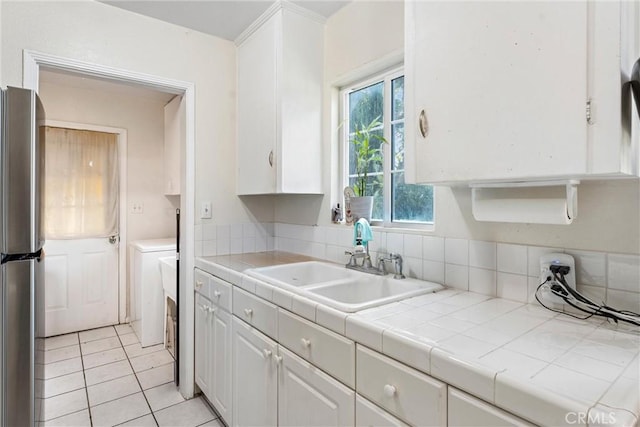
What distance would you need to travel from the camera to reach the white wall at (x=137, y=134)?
332 cm

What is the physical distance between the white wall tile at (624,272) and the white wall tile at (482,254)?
0.36 meters

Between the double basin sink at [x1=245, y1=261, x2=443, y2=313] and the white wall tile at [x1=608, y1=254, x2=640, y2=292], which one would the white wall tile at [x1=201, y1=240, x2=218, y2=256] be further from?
the white wall tile at [x1=608, y1=254, x2=640, y2=292]

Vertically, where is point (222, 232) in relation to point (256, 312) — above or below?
above

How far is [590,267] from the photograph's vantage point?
1.11m

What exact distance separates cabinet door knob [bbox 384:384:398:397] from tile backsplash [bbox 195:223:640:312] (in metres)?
0.67

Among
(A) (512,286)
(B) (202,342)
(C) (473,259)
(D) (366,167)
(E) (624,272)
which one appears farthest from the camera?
(B) (202,342)

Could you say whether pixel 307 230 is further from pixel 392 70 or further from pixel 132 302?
pixel 132 302

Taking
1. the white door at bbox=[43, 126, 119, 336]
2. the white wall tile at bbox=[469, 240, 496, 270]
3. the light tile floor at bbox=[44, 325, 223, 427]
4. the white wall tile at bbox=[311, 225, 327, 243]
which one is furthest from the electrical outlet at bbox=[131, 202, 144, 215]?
the white wall tile at bbox=[469, 240, 496, 270]

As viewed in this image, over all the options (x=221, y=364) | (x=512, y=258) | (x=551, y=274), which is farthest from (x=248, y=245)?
(x=551, y=274)

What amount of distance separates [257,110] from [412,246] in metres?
1.32

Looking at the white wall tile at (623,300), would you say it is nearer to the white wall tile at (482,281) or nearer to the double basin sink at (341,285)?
the white wall tile at (482,281)

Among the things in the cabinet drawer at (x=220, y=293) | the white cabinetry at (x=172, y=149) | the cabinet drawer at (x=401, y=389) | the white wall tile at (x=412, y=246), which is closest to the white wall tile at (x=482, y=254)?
the white wall tile at (x=412, y=246)

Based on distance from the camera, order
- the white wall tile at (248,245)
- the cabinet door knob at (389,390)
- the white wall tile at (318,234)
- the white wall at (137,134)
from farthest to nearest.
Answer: the white wall at (137,134) → the white wall tile at (248,245) → the white wall tile at (318,234) → the cabinet door knob at (389,390)

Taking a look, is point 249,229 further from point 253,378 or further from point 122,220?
point 122,220
